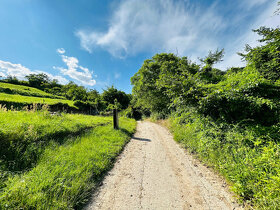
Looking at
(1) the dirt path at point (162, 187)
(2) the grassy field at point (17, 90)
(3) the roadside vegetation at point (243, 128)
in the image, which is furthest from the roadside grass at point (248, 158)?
(2) the grassy field at point (17, 90)

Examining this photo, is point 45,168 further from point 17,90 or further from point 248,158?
point 17,90

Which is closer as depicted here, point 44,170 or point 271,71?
point 44,170

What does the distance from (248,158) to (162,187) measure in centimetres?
219

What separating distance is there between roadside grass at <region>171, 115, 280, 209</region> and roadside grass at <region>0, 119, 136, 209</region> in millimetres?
3196

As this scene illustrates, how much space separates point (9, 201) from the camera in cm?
137

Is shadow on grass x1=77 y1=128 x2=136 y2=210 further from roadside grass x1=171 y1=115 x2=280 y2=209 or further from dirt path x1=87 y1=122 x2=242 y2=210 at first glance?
roadside grass x1=171 y1=115 x2=280 y2=209

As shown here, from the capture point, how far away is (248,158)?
2287 mm

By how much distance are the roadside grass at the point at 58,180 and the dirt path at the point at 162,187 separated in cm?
35

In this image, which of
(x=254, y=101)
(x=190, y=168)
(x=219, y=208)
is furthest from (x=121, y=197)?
(x=254, y=101)

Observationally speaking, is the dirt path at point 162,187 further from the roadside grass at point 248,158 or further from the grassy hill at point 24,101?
the grassy hill at point 24,101

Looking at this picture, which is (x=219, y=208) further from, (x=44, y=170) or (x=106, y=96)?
(x=106, y=96)

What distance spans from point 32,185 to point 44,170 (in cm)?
40

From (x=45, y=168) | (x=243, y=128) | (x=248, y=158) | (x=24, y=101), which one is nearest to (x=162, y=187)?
(x=248, y=158)

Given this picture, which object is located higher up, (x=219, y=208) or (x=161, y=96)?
(x=161, y=96)
